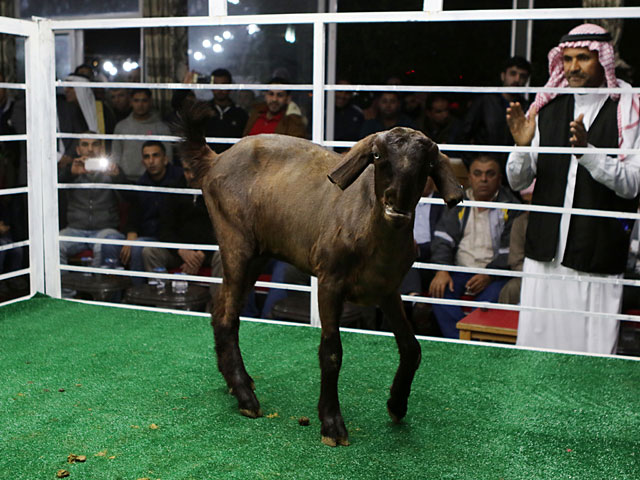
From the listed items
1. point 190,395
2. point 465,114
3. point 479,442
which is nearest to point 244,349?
point 190,395

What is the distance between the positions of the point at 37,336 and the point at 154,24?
2088 mm

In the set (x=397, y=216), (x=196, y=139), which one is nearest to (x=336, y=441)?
(x=397, y=216)

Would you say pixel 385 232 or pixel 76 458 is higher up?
pixel 385 232

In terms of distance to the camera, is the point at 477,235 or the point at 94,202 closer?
the point at 477,235

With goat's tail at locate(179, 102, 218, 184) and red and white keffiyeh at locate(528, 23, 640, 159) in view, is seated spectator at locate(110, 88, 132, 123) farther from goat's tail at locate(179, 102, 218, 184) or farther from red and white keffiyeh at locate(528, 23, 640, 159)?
red and white keffiyeh at locate(528, 23, 640, 159)

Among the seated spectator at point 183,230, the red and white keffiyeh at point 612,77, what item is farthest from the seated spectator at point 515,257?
the seated spectator at point 183,230

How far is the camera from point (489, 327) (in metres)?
4.65

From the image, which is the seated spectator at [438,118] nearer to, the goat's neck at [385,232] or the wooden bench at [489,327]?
the wooden bench at [489,327]

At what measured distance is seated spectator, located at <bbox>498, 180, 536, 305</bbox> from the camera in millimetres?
5047

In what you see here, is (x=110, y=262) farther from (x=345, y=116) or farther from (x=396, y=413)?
(x=396, y=413)

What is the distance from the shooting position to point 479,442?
303 centimetres

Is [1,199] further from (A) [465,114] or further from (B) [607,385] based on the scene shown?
(B) [607,385]

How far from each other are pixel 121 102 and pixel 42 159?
5.38ft

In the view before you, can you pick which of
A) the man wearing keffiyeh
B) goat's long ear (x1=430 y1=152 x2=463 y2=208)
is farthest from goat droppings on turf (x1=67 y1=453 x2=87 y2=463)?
the man wearing keffiyeh
